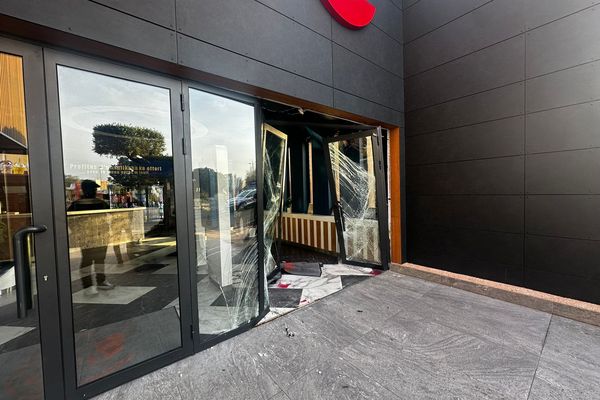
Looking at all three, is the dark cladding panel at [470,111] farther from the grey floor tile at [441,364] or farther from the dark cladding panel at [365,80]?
the grey floor tile at [441,364]

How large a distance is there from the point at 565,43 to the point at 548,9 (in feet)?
1.32

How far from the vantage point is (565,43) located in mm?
2428

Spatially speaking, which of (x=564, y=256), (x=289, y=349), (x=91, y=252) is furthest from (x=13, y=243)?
(x=564, y=256)

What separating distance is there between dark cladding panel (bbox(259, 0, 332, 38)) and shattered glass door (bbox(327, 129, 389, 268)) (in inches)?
56.3

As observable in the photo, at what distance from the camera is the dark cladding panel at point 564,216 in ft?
7.68

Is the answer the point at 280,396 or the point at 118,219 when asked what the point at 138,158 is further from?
the point at 280,396

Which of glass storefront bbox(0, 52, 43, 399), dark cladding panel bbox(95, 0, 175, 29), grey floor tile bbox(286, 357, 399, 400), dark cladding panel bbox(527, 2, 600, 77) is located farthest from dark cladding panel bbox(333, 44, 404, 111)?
grey floor tile bbox(286, 357, 399, 400)

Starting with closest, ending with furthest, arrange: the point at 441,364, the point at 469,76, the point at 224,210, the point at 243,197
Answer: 1. the point at 441,364
2. the point at 224,210
3. the point at 243,197
4. the point at 469,76

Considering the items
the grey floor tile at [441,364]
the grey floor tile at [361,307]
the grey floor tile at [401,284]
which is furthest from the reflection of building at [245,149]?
the grey floor tile at [441,364]

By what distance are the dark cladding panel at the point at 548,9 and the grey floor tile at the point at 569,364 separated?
2.90 meters

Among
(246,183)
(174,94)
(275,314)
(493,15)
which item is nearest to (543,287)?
(275,314)

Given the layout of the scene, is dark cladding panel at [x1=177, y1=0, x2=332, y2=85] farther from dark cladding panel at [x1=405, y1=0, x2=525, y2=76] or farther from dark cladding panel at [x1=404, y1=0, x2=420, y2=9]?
dark cladding panel at [x1=404, y1=0, x2=420, y2=9]

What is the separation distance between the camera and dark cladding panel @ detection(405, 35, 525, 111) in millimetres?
2740

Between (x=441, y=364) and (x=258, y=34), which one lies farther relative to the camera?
(x=258, y=34)
